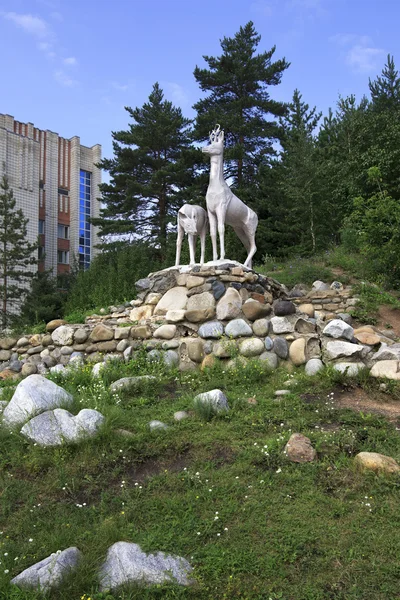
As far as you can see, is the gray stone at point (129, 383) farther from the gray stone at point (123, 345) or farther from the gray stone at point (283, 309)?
the gray stone at point (283, 309)

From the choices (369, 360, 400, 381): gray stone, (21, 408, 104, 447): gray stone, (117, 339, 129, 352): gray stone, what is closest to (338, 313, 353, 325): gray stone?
(369, 360, 400, 381): gray stone

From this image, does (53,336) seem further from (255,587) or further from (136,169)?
(136,169)

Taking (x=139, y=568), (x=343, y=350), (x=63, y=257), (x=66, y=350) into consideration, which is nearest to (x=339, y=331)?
(x=343, y=350)

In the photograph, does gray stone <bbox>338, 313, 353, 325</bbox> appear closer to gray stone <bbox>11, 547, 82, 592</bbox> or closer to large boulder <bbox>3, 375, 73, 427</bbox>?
large boulder <bbox>3, 375, 73, 427</bbox>

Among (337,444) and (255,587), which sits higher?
(337,444)

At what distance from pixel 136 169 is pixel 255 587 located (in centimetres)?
2074

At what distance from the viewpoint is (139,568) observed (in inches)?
97.7

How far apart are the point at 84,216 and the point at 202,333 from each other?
27207 millimetres

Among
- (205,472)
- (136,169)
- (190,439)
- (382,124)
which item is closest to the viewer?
(205,472)

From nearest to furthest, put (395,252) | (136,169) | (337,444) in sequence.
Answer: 1. (337,444)
2. (395,252)
3. (136,169)

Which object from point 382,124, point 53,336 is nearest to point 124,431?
point 53,336

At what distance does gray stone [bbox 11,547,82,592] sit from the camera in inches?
93.4

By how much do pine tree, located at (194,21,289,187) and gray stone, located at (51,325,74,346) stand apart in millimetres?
13412

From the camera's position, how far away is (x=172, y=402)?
502 cm
